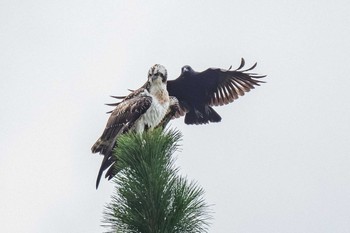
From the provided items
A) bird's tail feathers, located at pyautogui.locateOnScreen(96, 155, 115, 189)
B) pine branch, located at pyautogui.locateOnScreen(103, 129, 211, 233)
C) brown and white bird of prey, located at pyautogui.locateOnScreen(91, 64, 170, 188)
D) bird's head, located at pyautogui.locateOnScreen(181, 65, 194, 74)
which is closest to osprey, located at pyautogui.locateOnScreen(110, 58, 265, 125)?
bird's head, located at pyautogui.locateOnScreen(181, 65, 194, 74)

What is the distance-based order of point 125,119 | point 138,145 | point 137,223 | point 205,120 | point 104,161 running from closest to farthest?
point 137,223 → point 138,145 → point 104,161 → point 125,119 → point 205,120

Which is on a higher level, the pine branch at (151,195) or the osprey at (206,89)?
the osprey at (206,89)

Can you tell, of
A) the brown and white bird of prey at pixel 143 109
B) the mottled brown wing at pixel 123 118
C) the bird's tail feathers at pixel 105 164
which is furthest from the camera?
the brown and white bird of prey at pixel 143 109

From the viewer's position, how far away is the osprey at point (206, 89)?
12.5 meters

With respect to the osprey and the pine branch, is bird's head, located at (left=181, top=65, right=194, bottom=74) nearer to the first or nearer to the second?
the osprey

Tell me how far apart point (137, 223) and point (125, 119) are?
4103mm

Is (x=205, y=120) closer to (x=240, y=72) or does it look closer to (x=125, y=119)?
(x=240, y=72)

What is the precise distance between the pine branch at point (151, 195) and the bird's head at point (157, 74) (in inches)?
141

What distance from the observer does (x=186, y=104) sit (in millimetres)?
12570

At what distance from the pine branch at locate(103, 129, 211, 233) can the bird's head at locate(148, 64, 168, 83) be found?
358 centimetres

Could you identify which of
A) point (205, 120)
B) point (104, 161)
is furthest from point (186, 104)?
point (104, 161)

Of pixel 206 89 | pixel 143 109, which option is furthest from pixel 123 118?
pixel 206 89

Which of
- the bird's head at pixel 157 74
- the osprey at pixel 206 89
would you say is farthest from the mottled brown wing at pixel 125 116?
the osprey at pixel 206 89

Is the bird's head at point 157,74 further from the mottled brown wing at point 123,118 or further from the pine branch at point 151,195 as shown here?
the pine branch at point 151,195
